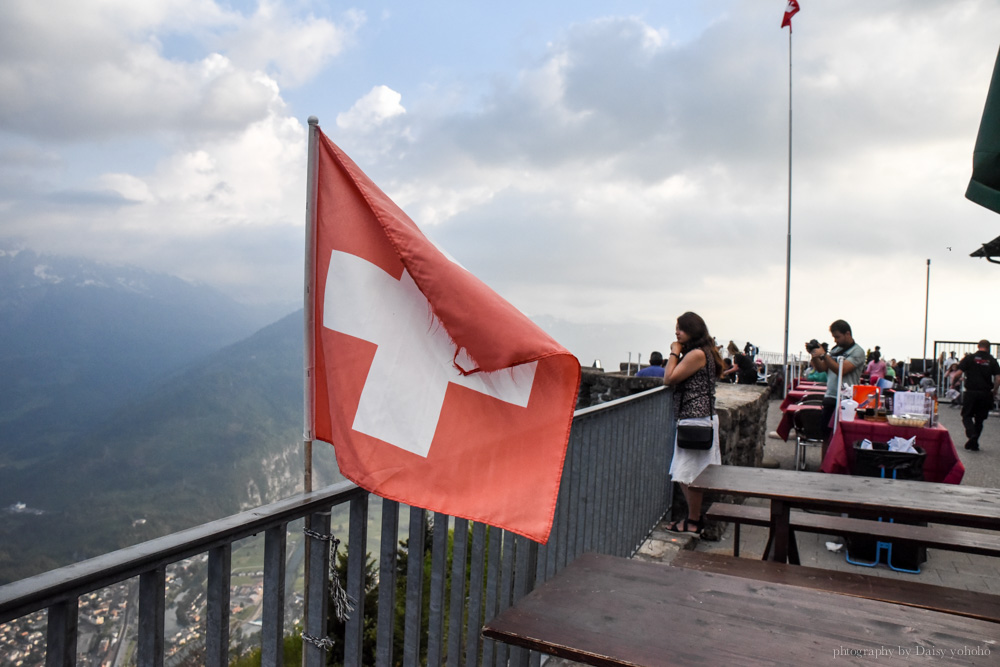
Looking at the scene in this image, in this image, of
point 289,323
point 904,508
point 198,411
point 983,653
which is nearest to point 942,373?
point 904,508

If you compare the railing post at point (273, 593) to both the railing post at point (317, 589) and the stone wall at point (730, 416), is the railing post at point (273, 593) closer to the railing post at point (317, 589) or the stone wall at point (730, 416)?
the railing post at point (317, 589)

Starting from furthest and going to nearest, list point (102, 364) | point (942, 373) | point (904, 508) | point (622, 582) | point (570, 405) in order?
point (102, 364)
point (942, 373)
point (904, 508)
point (622, 582)
point (570, 405)

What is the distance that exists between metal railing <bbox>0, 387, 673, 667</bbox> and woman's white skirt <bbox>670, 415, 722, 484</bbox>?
4.79 feet

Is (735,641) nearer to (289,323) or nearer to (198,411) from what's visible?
(198,411)

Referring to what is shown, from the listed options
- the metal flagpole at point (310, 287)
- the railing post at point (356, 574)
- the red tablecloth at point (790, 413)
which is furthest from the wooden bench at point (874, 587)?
the red tablecloth at point (790, 413)

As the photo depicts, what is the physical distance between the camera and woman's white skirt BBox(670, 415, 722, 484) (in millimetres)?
5125

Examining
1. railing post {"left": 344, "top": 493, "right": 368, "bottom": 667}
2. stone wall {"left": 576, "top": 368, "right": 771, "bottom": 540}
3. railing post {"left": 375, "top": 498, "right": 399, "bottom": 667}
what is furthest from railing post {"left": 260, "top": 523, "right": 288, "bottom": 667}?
stone wall {"left": 576, "top": 368, "right": 771, "bottom": 540}

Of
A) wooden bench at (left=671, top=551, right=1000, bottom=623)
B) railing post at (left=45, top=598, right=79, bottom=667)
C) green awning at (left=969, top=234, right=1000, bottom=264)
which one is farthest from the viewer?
green awning at (left=969, top=234, right=1000, bottom=264)

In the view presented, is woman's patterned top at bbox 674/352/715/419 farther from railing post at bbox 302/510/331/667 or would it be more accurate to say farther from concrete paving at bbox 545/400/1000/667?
railing post at bbox 302/510/331/667

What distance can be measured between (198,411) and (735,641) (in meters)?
123

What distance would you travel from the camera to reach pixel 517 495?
167 centimetres

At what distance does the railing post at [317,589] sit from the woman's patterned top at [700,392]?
3.98m

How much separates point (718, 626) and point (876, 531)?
2.73 metres

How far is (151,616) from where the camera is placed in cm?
117
